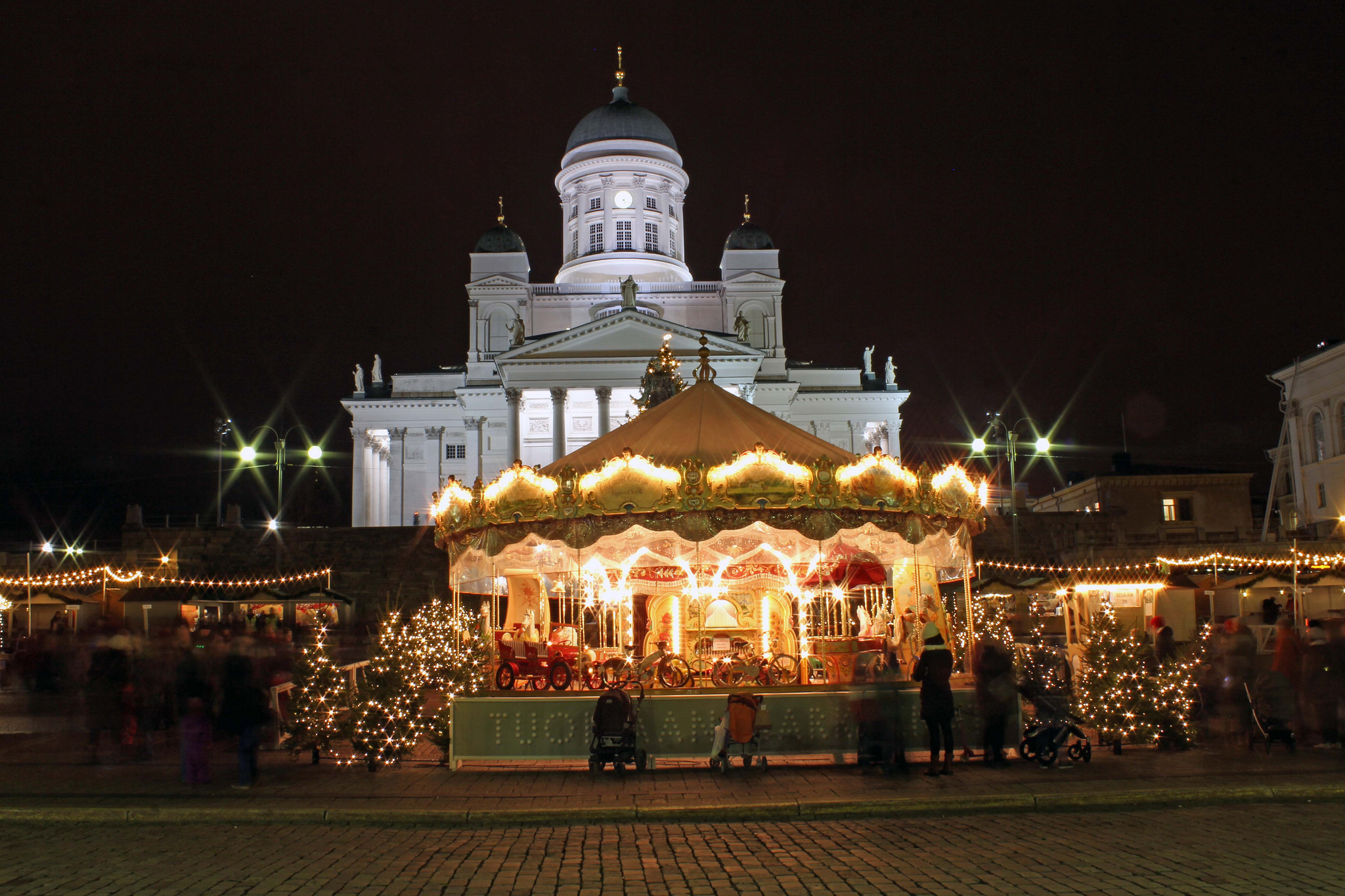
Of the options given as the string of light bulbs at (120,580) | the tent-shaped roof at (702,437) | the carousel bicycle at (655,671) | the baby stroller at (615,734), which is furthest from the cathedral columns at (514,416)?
the baby stroller at (615,734)

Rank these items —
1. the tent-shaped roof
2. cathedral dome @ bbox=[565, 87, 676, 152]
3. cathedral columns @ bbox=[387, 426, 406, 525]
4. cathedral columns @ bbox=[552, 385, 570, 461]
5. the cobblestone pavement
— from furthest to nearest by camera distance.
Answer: cathedral dome @ bbox=[565, 87, 676, 152]
cathedral columns @ bbox=[387, 426, 406, 525]
cathedral columns @ bbox=[552, 385, 570, 461]
the tent-shaped roof
the cobblestone pavement

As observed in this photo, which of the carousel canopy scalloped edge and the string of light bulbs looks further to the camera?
the string of light bulbs

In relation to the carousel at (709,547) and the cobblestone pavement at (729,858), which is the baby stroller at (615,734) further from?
the cobblestone pavement at (729,858)

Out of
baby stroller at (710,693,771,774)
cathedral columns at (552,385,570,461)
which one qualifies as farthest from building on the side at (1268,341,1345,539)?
baby stroller at (710,693,771,774)

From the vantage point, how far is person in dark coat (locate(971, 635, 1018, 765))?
12312mm

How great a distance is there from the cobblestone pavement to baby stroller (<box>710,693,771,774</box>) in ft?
8.01

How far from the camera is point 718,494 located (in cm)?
1328

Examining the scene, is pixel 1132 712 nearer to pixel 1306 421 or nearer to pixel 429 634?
pixel 429 634

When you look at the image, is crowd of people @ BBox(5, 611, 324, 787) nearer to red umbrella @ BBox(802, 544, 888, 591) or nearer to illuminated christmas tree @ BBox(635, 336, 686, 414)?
red umbrella @ BBox(802, 544, 888, 591)

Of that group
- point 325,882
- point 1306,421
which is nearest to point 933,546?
point 325,882

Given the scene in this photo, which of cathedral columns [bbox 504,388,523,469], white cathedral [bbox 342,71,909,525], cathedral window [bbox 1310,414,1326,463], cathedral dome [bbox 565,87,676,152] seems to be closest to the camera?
cathedral window [bbox 1310,414,1326,463]

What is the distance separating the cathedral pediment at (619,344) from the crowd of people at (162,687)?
3491 centimetres

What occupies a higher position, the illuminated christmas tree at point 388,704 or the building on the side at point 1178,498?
the building on the side at point 1178,498

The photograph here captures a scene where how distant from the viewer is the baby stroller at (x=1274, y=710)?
43.4 ft
